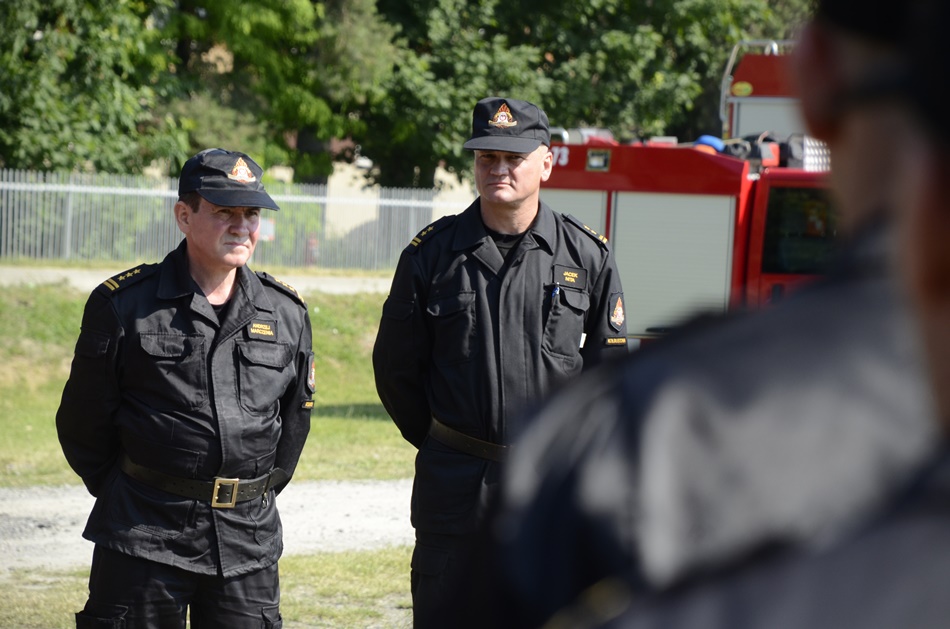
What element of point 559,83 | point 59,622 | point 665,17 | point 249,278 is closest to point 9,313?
point 59,622

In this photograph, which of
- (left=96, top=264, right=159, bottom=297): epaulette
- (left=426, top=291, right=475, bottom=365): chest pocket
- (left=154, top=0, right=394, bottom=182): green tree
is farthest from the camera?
(left=154, top=0, right=394, bottom=182): green tree

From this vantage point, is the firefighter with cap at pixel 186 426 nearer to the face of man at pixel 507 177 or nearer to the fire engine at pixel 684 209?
the face of man at pixel 507 177

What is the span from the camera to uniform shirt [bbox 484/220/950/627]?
0.70m

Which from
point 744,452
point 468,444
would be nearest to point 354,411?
point 468,444

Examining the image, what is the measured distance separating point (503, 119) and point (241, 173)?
1.24 m

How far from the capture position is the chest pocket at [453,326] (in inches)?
191

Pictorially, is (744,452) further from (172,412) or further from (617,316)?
(617,316)

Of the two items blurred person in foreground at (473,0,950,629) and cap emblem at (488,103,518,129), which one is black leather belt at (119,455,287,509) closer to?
cap emblem at (488,103,518,129)

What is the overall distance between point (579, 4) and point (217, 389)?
23200 millimetres

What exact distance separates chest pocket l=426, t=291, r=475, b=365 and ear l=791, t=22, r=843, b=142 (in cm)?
409

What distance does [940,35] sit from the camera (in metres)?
0.63

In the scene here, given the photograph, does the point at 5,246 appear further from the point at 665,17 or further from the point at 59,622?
the point at 665,17

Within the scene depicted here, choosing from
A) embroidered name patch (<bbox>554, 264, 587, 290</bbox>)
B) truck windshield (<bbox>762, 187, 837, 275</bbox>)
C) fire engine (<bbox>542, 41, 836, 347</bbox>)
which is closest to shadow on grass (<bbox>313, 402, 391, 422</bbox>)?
fire engine (<bbox>542, 41, 836, 347</bbox>)

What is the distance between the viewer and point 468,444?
188 inches
